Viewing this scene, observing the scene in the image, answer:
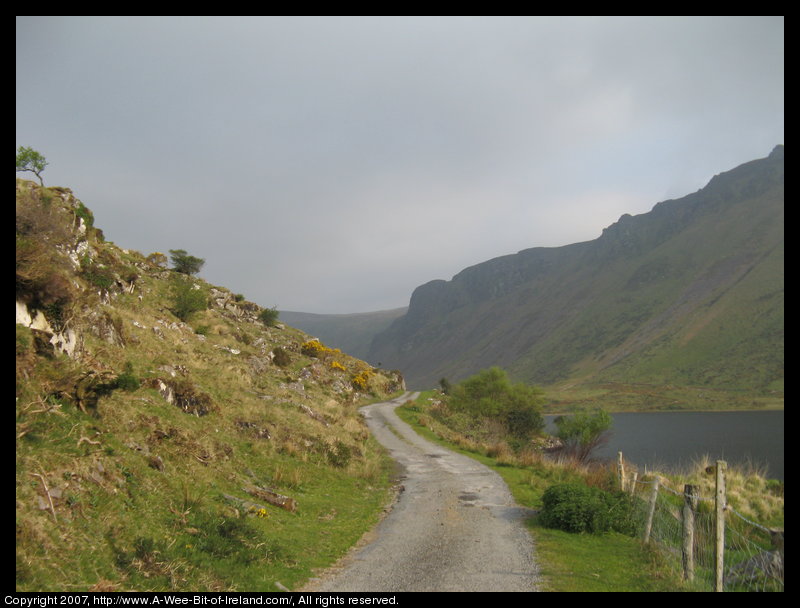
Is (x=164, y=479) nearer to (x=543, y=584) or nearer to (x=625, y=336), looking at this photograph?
(x=543, y=584)

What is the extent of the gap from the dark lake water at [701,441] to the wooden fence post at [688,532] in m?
28.2

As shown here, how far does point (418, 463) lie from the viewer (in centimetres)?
2427

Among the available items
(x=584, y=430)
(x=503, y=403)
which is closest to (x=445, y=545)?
(x=584, y=430)

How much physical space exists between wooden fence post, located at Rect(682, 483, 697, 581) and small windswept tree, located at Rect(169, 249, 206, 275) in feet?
197

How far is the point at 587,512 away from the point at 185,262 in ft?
191

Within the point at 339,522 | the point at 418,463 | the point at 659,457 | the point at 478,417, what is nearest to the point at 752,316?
the point at 659,457

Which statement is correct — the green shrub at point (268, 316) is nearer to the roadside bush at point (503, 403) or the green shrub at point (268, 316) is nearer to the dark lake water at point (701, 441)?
the roadside bush at point (503, 403)

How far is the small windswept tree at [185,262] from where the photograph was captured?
58438 millimetres

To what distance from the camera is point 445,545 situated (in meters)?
11.1


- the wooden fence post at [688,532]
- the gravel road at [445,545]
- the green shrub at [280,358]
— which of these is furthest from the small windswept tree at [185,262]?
the wooden fence post at [688,532]

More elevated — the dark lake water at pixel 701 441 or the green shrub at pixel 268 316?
the green shrub at pixel 268 316

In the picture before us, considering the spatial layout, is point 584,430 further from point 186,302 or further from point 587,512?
point 186,302

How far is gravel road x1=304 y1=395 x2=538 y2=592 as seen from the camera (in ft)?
28.5

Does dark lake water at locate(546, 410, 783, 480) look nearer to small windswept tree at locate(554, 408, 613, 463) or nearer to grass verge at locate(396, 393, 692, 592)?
small windswept tree at locate(554, 408, 613, 463)
